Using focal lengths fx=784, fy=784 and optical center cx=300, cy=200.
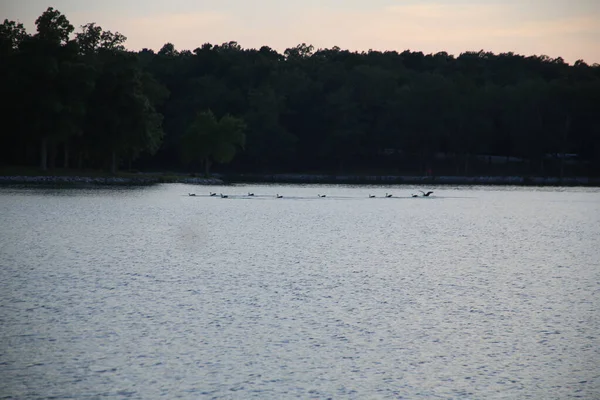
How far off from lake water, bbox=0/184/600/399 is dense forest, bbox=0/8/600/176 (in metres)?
79.0

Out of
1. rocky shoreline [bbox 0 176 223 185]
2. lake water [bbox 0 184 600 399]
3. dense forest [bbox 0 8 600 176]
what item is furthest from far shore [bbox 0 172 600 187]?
lake water [bbox 0 184 600 399]

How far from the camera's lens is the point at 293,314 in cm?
2623

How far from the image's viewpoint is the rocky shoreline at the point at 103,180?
115562 mm

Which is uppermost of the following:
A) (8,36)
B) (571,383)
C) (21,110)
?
(8,36)

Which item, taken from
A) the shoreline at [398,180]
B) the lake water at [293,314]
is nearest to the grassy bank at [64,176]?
the shoreline at [398,180]

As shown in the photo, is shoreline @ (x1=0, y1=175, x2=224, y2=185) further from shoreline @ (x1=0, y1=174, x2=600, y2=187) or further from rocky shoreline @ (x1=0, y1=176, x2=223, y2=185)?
shoreline @ (x1=0, y1=174, x2=600, y2=187)

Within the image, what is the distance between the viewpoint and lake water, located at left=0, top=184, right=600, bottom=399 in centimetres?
1895

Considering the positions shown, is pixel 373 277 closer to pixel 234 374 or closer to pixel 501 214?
pixel 234 374

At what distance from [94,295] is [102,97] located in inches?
3813

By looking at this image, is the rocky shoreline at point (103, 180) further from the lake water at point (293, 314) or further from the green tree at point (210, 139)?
the lake water at point (293, 314)

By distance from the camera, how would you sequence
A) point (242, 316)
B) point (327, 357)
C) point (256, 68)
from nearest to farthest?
point (327, 357)
point (242, 316)
point (256, 68)

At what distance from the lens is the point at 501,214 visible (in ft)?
265

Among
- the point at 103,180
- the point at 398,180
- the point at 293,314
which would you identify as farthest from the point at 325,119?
the point at 293,314

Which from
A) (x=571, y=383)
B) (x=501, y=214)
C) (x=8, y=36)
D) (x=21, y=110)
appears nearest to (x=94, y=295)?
(x=571, y=383)
